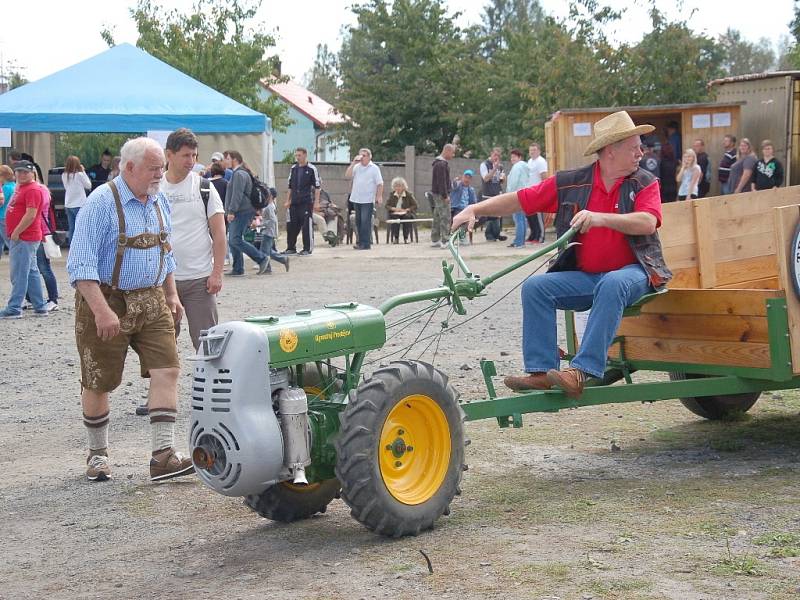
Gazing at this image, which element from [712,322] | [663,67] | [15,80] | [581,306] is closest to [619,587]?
[581,306]

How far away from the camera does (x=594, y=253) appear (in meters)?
6.20

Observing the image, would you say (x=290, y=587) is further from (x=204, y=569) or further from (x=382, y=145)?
(x=382, y=145)

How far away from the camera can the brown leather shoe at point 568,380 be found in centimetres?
584

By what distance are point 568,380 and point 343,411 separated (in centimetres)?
134

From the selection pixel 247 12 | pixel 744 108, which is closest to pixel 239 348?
pixel 744 108

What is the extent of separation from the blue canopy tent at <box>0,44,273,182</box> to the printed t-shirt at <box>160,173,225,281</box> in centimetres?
1348

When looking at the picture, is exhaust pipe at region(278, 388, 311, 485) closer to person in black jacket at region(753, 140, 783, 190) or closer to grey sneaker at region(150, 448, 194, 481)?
grey sneaker at region(150, 448, 194, 481)

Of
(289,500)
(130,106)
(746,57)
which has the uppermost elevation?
(746,57)

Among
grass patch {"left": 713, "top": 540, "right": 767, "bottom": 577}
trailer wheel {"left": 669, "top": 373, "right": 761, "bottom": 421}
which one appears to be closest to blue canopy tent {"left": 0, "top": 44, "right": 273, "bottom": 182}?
trailer wheel {"left": 669, "top": 373, "right": 761, "bottom": 421}

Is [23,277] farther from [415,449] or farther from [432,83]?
[432,83]

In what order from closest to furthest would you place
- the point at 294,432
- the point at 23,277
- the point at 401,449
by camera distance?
the point at 294,432
the point at 401,449
the point at 23,277

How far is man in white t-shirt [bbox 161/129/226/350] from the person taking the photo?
756 cm

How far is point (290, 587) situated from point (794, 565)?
1.92 m

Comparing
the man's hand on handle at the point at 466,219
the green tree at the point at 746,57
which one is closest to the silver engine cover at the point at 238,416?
the man's hand on handle at the point at 466,219
